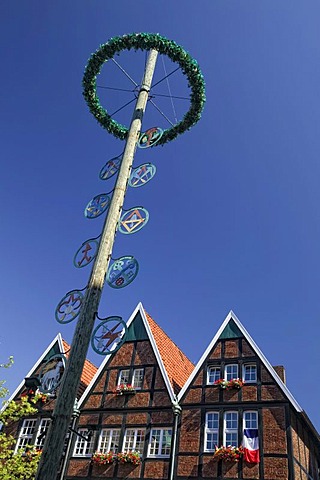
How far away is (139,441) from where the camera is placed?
1795cm

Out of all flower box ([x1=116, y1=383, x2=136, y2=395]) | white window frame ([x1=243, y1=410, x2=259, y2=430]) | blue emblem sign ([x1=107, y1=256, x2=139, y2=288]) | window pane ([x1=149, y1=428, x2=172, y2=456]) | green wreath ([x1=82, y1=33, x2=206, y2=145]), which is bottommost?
blue emblem sign ([x1=107, y1=256, x2=139, y2=288])

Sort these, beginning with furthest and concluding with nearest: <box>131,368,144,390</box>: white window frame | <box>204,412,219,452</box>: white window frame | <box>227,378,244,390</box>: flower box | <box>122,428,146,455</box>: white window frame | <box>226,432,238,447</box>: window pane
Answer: <box>131,368,144,390</box>: white window frame, <box>122,428,146,455</box>: white window frame, <box>227,378,244,390</box>: flower box, <box>204,412,219,452</box>: white window frame, <box>226,432,238,447</box>: window pane

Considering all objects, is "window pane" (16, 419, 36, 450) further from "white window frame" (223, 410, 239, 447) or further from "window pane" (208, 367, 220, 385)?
"white window frame" (223, 410, 239, 447)

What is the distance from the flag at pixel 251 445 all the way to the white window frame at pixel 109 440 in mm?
5421

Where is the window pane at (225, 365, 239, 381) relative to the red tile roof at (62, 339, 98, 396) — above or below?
below

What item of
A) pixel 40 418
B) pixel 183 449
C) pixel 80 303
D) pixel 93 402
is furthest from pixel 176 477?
pixel 80 303

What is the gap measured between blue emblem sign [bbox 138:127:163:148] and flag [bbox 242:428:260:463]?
12.6 m

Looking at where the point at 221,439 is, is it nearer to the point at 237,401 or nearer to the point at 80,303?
the point at 237,401

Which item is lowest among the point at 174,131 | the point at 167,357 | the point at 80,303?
the point at 80,303

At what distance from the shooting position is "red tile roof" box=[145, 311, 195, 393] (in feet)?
66.6

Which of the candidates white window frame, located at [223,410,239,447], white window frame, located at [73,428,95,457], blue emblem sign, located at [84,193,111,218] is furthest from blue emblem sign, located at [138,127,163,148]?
white window frame, located at [73,428,95,457]

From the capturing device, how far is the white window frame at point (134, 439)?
17781 millimetres

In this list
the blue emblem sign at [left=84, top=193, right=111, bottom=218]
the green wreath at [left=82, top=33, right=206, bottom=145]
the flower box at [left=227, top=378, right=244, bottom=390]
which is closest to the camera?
the blue emblem sign at [left=84, top=193, right=111, bottom=218]

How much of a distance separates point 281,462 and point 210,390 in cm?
391
